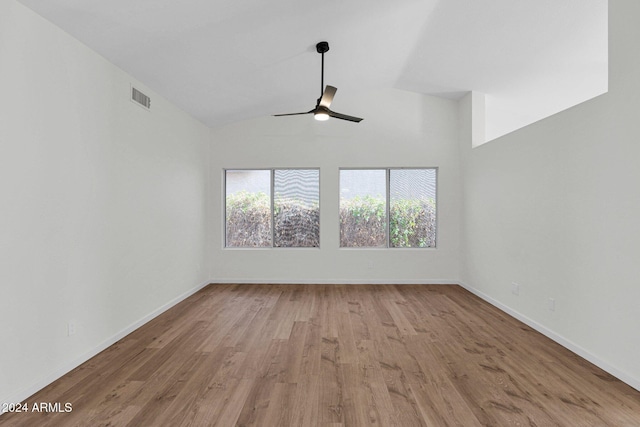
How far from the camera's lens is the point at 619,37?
7.83 feet

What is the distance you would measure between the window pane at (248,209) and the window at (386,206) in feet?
4.49

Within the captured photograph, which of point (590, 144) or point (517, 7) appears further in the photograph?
point (517, 7)

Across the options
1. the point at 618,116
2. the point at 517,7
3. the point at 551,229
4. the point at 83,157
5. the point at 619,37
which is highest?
the point at 517,7

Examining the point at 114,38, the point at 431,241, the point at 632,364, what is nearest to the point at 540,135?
the point at 632,364

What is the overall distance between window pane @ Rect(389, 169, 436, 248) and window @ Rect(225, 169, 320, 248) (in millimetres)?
1350

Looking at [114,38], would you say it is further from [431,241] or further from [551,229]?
[431,241]

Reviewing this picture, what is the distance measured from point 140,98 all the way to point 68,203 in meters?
1.54

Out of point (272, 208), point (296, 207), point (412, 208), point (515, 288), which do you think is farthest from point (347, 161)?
point (515, 288)

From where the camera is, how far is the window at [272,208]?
5.59 meters

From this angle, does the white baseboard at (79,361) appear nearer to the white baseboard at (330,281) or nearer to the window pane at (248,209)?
the white baseboard at (330,281)

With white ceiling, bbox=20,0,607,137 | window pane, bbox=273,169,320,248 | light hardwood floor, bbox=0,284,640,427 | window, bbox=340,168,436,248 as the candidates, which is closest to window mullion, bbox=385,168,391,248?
window, bbox=340,168,436,248

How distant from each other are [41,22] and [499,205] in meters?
4.93

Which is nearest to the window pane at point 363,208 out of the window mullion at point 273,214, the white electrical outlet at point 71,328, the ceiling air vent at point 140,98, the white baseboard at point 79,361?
the window mullion at point 273,214

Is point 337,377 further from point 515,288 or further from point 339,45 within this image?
point 339,45
